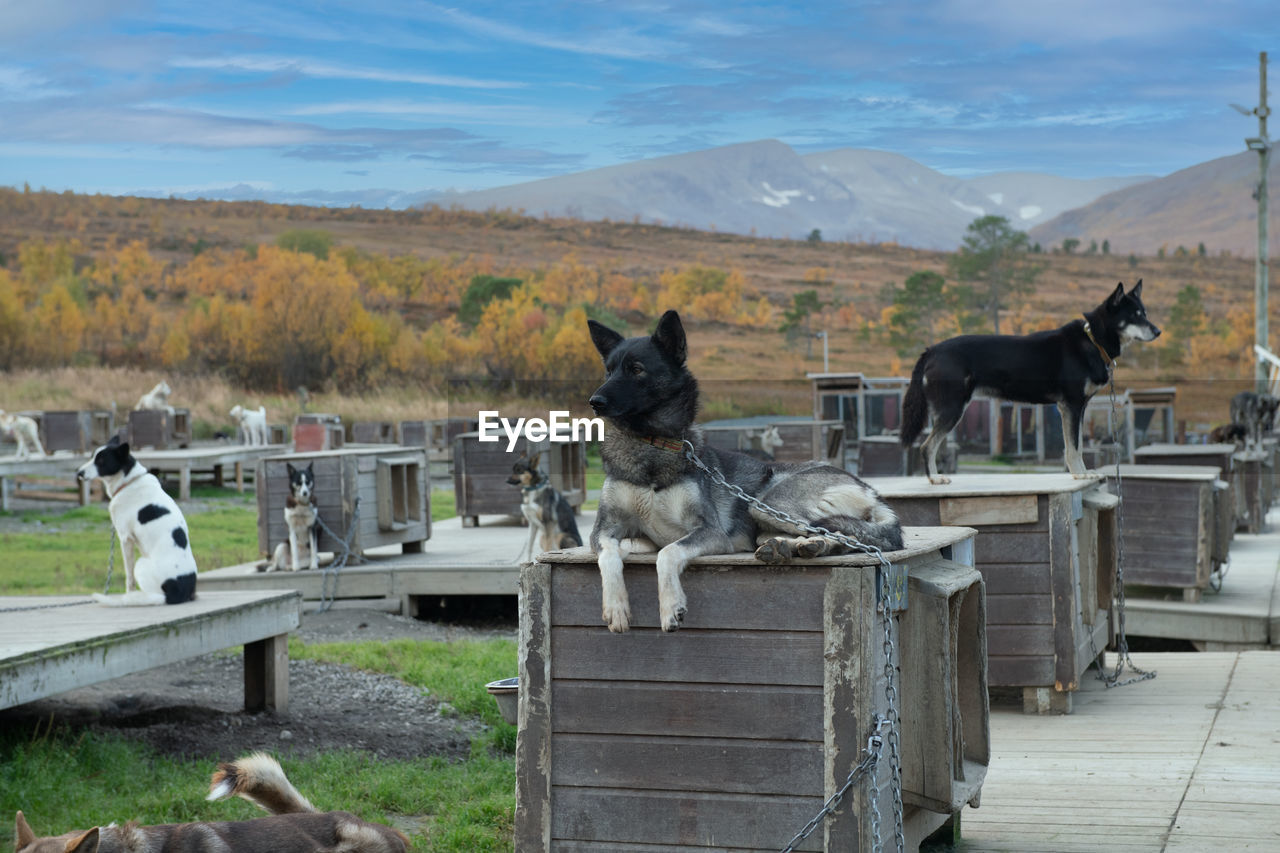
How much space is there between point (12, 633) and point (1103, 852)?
4448 mm

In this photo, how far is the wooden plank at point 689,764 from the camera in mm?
3000

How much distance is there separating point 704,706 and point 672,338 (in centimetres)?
98

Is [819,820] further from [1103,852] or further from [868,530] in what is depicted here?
[1103,852]

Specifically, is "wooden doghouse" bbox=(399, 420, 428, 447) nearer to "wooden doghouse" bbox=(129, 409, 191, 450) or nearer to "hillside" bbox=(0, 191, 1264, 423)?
"wooden doghouse" bbox=(129, 409, 191, 450)

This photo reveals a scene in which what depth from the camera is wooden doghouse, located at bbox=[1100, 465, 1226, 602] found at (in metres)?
8.53

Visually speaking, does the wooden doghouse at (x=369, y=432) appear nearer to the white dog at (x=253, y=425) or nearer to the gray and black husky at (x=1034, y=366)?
the white dog at (x=253, y=425)

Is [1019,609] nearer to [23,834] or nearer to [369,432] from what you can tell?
[23,834]

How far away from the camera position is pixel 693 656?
3096 millimetres

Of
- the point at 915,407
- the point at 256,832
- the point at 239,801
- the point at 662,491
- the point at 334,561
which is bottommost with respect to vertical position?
the point at 239,801

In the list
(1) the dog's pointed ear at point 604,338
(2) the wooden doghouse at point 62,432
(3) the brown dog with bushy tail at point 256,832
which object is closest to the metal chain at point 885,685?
(1) the dog's pointed ear at point 604,338

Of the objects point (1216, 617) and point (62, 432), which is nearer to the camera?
point (1216, 617)

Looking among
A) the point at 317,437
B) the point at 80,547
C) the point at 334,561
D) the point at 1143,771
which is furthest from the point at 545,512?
the point at 317,437

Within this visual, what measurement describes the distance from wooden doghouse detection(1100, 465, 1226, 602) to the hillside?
42.7 m

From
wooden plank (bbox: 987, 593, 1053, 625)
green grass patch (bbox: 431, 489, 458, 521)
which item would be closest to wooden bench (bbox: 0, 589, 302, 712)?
wooden plank (bbox: 987, 593, 1053, 625)
